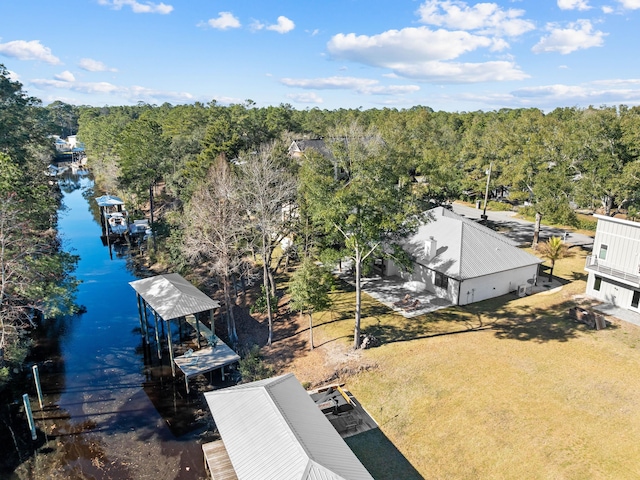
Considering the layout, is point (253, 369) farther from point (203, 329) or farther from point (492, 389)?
point (492, 389)

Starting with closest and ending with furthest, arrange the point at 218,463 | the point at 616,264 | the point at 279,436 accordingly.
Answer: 1. the point at 279,436
2. the point at 218,463
3. the point at 616,264

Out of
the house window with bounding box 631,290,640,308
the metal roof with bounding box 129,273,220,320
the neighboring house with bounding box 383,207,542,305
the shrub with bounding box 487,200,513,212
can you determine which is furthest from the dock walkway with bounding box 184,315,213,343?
the shrub with bounding box 487,200,513,212

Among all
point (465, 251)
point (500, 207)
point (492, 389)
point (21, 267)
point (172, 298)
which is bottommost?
point (492, 389)

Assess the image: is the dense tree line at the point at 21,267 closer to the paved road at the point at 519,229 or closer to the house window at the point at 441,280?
the house window at the point at 441,280

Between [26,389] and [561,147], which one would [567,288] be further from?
[26,389]

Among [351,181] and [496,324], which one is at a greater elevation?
[351,181]

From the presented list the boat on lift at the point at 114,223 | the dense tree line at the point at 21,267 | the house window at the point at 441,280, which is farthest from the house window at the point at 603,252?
the boat on lift at the point at 114,223

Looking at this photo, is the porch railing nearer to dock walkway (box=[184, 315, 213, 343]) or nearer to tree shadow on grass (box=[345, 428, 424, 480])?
tree shadow on grass (box=[345, 428, 424, 480])

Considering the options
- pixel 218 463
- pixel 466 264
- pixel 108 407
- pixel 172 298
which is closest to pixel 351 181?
pixel 466 264
